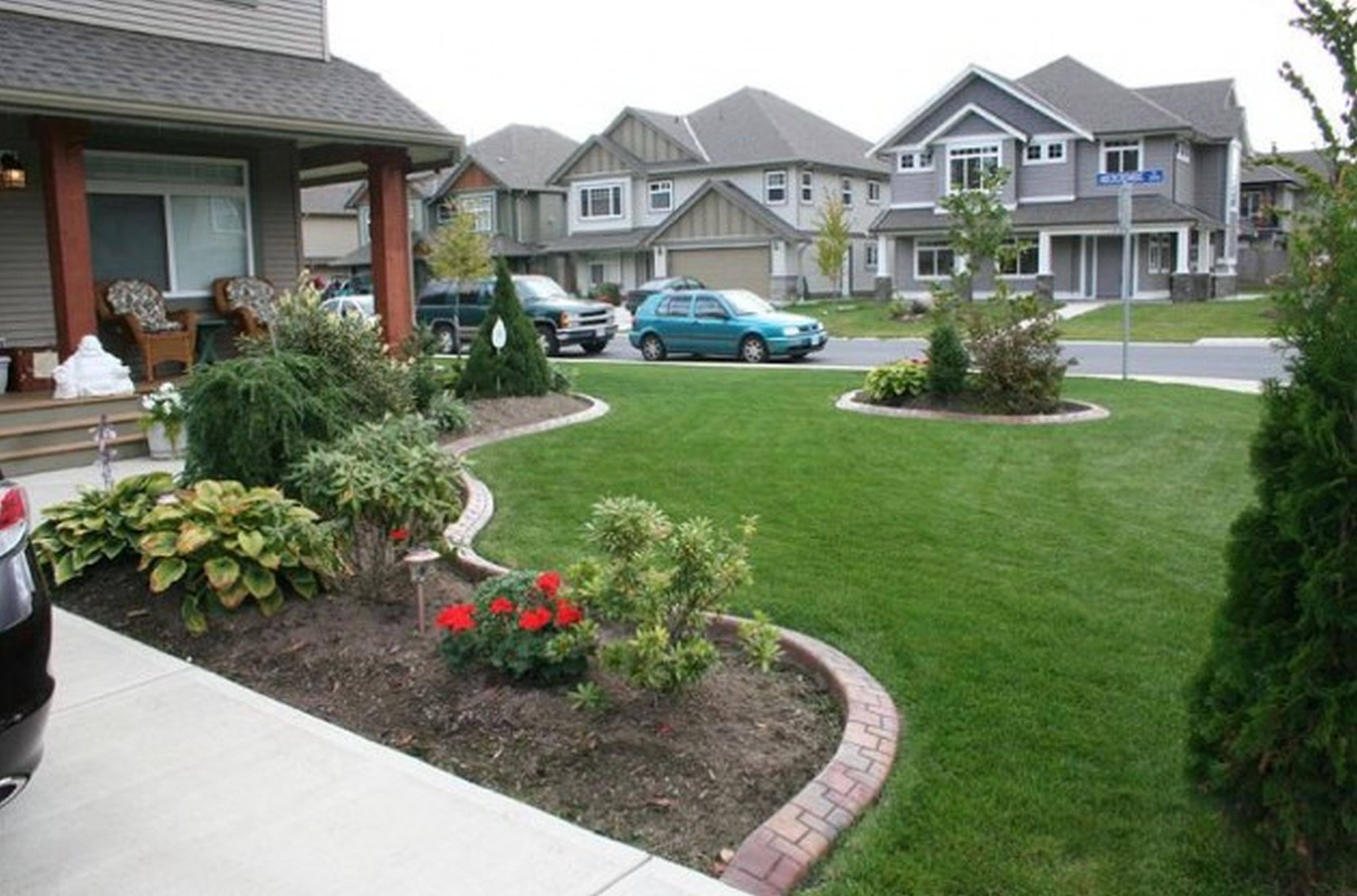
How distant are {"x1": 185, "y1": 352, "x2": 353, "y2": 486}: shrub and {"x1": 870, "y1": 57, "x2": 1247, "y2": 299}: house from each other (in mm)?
33204

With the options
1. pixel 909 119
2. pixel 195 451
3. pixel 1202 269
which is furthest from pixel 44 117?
pixel 1202 269

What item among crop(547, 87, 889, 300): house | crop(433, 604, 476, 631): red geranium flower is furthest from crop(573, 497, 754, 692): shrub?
crop(547, 87, 889, 300): house

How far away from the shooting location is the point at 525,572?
17.4 ft

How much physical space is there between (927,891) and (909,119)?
39.3 metres

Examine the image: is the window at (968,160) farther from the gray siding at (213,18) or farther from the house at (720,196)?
the gray siding at (213,18)

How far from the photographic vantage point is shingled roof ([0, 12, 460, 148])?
1037 cm

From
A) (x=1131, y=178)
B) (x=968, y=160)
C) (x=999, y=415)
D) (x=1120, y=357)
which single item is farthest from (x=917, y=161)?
(x=999, y=415)

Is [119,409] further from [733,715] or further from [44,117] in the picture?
[733,715]

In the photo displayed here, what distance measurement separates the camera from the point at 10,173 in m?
11.2

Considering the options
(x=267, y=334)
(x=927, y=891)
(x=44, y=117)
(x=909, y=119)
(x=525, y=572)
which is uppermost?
(x=909, y=119)

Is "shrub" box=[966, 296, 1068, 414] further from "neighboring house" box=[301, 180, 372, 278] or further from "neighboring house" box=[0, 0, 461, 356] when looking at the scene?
"neighboring house" box=[301, 180, 372, 278]

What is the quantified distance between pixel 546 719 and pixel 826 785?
1153 mm

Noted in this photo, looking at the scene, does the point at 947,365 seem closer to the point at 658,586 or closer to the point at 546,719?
the point at 658,586

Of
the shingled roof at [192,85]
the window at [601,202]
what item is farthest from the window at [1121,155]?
the shingled roof at [192,85]
